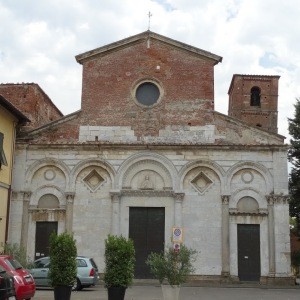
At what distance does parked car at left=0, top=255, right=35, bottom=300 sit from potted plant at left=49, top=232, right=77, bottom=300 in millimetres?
660

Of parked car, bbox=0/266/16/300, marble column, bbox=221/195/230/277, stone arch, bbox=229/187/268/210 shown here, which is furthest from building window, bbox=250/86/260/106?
parked car, bbox=0/266/16/300

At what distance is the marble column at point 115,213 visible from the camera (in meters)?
25.7

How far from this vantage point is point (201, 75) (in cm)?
2719

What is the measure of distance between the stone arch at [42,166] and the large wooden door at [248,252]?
8.92 meters

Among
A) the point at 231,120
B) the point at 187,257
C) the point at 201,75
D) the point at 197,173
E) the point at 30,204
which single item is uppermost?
the point at 201,75

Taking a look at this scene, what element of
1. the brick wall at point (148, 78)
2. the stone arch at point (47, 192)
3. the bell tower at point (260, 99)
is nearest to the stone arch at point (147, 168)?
the brick wall at point (148, 78)

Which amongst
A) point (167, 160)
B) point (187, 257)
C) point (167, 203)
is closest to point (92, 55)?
point (167, 160)

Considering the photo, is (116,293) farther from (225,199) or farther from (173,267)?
(225,199)

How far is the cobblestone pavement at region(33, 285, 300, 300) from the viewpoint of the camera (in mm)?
18203

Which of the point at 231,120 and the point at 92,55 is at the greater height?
the point at 92,55

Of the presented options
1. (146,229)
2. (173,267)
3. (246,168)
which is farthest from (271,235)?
(173,267)

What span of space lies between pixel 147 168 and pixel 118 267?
11.3 meters

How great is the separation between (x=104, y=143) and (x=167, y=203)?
14.0 feet

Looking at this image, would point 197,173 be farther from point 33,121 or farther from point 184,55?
point 33,121
